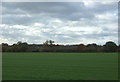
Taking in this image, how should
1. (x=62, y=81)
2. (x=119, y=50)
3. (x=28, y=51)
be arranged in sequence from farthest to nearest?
(x=28, y=51), (x=119, y=50), (x=62, y=81)

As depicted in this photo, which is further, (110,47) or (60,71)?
(110,47)

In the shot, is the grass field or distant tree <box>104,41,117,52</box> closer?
the grass field

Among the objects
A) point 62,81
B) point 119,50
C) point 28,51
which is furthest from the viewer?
point 28,51

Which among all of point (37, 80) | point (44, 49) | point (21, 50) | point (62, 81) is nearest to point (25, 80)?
point (37, 80)

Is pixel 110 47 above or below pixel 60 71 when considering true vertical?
above

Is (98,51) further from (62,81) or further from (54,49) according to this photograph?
(62,81)

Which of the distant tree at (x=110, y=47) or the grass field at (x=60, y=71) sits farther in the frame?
the distant tree at (x=110, y=47)

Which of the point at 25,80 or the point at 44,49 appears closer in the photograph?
the point at 25,80

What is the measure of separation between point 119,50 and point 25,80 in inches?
2075

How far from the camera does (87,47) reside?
69000 millimetres

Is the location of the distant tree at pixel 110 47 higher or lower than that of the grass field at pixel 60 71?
higher

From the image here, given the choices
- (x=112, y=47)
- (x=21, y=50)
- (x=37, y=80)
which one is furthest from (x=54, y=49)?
(x=37, y=80)

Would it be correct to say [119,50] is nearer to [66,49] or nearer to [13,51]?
[66,49]

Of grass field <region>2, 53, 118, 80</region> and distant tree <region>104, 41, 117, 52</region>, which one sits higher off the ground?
distant tree <region>104, 41, 117, 52</region>
